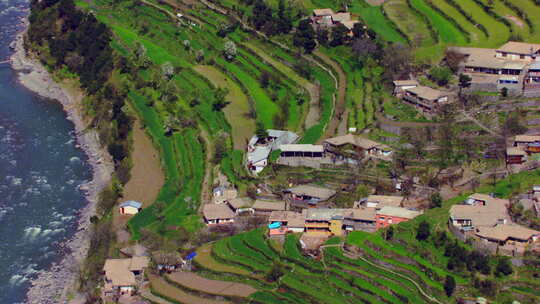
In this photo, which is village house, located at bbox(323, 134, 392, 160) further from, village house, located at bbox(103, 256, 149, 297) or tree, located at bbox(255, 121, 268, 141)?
village house, located at bbox(103, 256, 149, 297)

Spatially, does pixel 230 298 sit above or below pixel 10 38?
below

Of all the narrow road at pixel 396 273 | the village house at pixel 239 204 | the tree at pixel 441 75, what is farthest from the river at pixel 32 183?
the tree at pixel 441 75

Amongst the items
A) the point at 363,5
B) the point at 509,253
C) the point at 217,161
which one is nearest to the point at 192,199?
the point at 217,161

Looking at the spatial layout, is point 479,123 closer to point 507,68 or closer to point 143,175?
point 507,68

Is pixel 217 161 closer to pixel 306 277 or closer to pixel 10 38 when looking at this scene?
pixel 306 277

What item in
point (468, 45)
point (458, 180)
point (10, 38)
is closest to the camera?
point (458, 180)

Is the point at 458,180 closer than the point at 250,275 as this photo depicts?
No

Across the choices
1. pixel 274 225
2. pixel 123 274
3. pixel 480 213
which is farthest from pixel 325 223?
pixel 123 274
